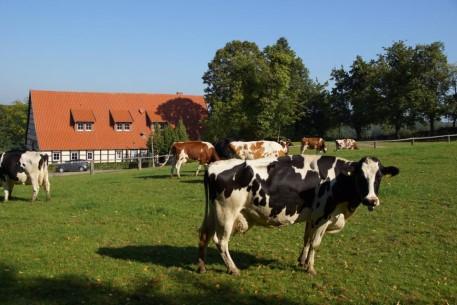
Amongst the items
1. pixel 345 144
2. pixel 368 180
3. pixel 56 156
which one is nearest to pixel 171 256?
pixel 368 180

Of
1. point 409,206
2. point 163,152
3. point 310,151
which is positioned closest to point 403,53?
point 310,151

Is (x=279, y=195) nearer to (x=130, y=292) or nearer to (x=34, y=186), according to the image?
(x=130, y=292)

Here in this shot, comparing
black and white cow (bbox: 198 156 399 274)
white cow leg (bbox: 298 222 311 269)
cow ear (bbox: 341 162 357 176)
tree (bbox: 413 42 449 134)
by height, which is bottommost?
white cow leg (bbox: 298 222 311 269)

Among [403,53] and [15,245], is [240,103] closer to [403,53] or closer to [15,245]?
[403,53]

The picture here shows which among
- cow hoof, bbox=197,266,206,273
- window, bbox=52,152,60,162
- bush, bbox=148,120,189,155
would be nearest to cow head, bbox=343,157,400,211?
cow hoof, bbox=197,266,206,273

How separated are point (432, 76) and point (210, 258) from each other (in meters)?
60.7

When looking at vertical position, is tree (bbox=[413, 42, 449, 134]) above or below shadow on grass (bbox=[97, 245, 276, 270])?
above

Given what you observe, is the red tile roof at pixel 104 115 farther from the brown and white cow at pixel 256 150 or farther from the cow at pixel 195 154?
the brown and white cow at pixel 256 150

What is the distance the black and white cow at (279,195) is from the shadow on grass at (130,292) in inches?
25.5

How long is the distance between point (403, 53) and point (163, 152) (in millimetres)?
35974

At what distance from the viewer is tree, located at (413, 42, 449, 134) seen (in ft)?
198

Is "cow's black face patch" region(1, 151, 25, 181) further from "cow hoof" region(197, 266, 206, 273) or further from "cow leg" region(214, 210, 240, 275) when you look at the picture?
A: "cow leg" region(214, 210, 240, 275)

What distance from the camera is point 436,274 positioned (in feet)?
24.8

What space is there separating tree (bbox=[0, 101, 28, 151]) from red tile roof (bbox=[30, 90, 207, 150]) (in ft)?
125
